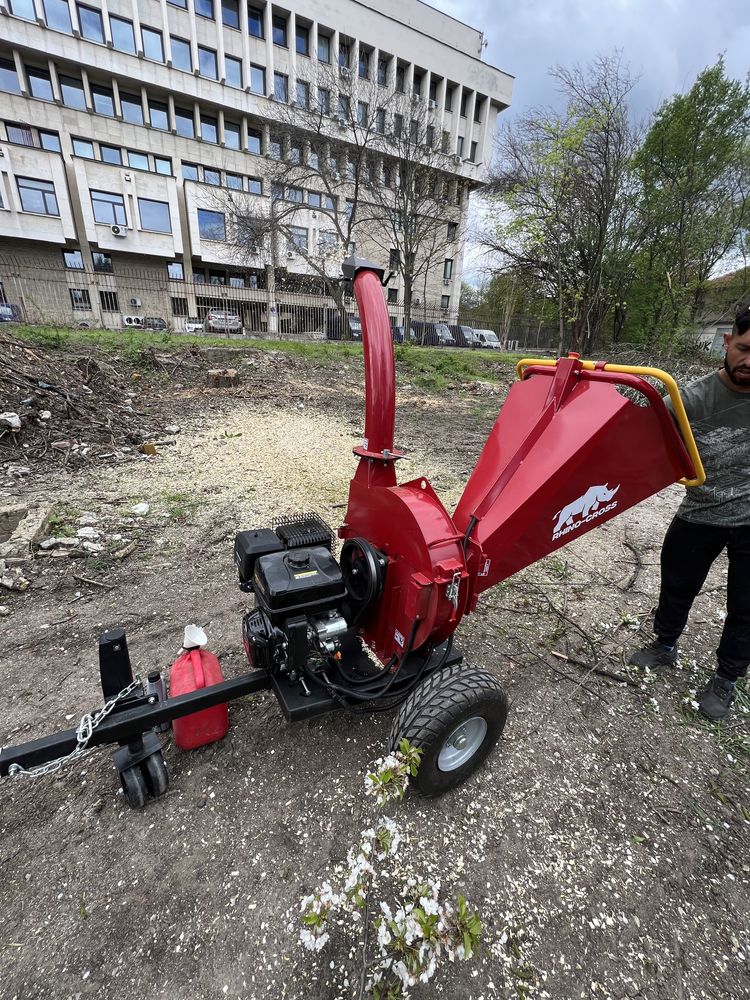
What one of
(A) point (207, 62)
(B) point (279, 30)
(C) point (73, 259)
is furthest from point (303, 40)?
(C) point (73, 259)

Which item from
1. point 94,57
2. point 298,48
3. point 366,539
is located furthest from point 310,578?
point 298,48

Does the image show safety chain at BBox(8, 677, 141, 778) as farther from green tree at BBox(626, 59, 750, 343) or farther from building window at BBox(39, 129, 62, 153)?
building window at BBox(39, 129, 62, 153)

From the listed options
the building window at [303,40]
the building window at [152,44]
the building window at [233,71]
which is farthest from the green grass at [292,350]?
the building window at [303,40]

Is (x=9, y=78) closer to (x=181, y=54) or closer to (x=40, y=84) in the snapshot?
(x=40, y=84)

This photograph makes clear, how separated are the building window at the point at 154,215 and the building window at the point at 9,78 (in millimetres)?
7050

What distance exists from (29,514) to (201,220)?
29.9 m

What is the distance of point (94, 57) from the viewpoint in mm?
23906

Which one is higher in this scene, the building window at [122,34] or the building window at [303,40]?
the building window at [303,40]

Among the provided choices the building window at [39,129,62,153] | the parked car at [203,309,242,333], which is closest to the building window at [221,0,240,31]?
the building window at [39,129,62,153]

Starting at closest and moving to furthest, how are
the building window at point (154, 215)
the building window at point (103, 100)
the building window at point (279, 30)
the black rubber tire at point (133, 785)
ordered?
the black rubber tire at point (133, 785)
the building window at point (103, 100)
the building window at point (154, 215)
the building window at point (279, 30)

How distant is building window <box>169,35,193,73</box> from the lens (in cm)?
2586

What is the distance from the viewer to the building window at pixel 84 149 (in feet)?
80.8

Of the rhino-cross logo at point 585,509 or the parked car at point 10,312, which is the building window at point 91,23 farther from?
the rhino-cross logo at point 585,509

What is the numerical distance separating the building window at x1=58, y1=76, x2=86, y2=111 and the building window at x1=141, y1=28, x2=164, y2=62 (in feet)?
13.5
